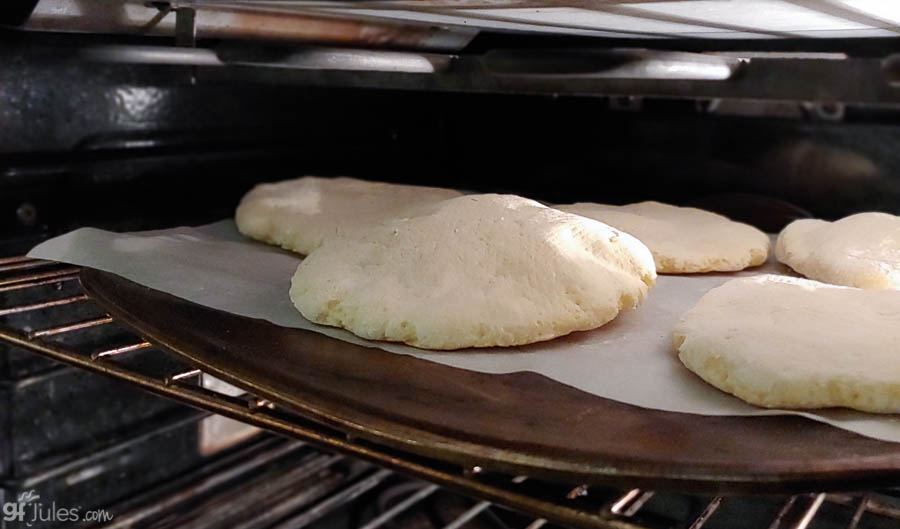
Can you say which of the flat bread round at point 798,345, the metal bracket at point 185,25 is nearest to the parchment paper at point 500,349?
the flat bread round at point 798,345

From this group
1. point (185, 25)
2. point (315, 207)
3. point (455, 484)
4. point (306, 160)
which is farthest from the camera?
point (306, 160)

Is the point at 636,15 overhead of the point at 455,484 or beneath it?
overhead

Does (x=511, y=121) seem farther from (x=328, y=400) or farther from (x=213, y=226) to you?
(x=328, y=400)

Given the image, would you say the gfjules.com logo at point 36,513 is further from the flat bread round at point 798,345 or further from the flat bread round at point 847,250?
the flat bread round at point 847,250

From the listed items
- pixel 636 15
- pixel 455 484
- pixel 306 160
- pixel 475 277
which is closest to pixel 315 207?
pixel 306 160

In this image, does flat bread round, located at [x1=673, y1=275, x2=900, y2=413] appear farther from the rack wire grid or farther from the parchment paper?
the rack wire grid

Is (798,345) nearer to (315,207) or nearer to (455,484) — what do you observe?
(455,484)
